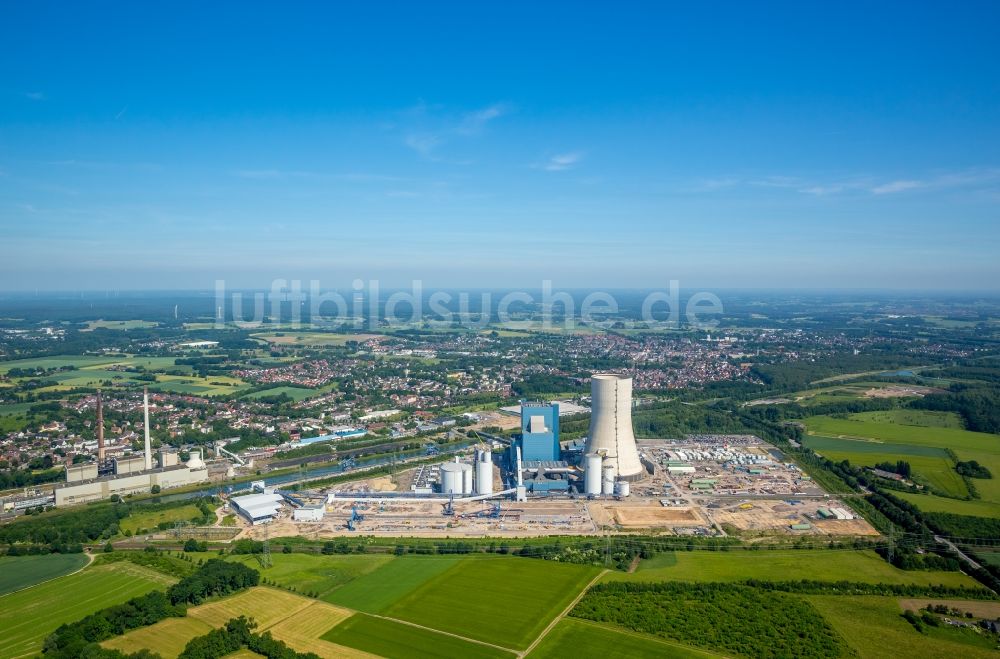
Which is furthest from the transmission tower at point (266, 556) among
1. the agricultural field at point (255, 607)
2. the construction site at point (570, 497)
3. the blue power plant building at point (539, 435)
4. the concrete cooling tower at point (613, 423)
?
the concrete cooling tower at point (613, 423)

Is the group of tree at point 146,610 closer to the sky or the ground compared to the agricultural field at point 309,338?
closer to the ground

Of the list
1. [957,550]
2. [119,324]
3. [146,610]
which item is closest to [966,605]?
[957,550]

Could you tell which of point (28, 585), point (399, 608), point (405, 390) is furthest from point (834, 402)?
point (28, 585)

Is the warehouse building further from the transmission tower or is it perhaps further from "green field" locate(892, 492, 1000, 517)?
"green field" locate(892, 492, 1000, 517)

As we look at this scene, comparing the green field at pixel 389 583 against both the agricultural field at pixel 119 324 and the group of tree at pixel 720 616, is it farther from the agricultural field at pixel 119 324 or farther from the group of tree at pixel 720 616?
the agricultural field at pixel 119 324

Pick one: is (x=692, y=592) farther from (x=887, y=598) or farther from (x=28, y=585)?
(x=28, y=585)

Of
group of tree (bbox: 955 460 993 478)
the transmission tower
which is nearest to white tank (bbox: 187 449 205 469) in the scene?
the transmission tower
